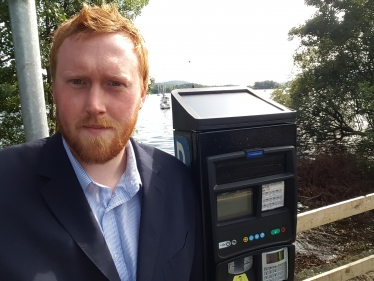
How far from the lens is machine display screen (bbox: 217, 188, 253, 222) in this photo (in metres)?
1.69

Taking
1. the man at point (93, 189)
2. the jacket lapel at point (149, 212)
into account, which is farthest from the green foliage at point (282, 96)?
the man at point (93, 189)

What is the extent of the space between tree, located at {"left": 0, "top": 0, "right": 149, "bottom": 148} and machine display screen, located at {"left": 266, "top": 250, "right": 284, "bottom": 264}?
13.3 feet

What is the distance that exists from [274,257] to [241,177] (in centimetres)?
51

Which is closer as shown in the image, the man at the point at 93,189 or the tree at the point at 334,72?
the man at the point at 93,189

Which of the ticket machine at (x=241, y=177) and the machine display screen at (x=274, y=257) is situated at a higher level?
the ticket machine at (x=241, y=177)

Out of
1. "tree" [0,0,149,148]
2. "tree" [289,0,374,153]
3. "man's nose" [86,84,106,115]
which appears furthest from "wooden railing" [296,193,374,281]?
"tree" [289,0,374,153]

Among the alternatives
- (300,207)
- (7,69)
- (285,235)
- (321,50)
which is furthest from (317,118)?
(285,235)

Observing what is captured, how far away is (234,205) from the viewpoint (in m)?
1.72

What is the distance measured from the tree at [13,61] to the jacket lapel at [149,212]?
366 centimetres

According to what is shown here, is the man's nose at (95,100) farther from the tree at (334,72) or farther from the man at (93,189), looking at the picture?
the tree at (334,72)

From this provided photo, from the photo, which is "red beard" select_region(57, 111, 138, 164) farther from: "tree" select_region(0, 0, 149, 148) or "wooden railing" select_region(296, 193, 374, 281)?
"tree" select_region(0, 0, 149, 148)

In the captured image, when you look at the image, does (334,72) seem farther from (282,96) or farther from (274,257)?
(274,257)

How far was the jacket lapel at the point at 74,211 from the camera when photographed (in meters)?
1.23

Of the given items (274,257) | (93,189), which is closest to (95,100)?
A: (93,189)
